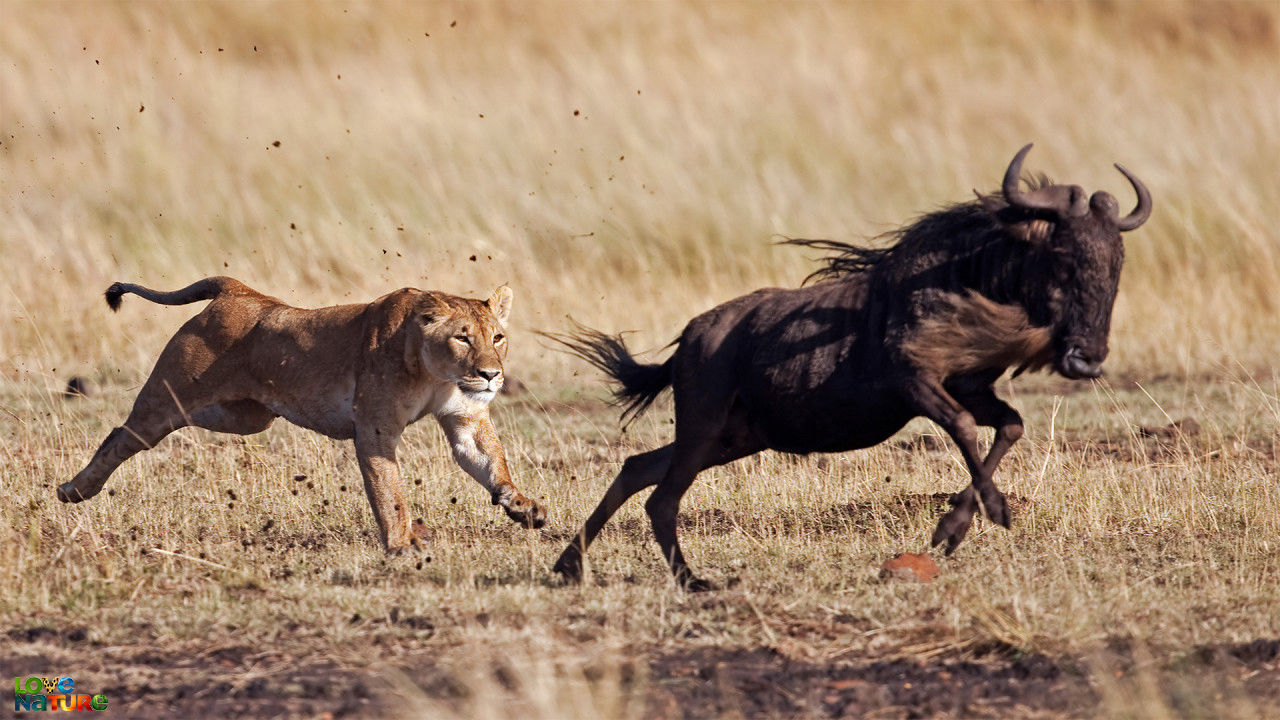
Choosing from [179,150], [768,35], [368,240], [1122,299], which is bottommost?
[1122,299]

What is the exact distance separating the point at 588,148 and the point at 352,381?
1155 cm

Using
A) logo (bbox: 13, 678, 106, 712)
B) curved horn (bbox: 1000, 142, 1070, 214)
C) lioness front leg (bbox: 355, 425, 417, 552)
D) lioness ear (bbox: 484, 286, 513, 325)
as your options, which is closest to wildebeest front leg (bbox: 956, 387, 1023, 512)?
curved horn (bbox: 1000, 142, 1070, 214)

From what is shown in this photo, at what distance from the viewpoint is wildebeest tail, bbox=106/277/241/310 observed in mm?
8875

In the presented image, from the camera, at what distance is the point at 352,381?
8.12m

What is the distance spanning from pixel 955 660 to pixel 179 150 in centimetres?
1475

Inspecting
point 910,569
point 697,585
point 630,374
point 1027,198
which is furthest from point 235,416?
point 1027,198

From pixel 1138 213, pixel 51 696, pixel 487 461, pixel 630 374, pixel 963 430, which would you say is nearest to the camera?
pixel 51 696

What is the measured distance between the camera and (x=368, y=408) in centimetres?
795

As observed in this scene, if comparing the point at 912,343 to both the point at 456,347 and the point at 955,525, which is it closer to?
the point at 955,525

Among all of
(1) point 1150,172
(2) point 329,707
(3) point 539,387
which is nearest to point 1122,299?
(1) point 1150,172

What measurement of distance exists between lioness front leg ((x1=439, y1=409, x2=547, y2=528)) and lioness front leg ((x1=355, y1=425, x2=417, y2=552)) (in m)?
0.33

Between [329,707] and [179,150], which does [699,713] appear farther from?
[179,150]

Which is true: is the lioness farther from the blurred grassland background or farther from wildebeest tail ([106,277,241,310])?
the blurred grassland background

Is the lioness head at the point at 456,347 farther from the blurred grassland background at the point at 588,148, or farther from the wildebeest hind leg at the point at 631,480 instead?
the blurred grassland background at the point at 588,148
